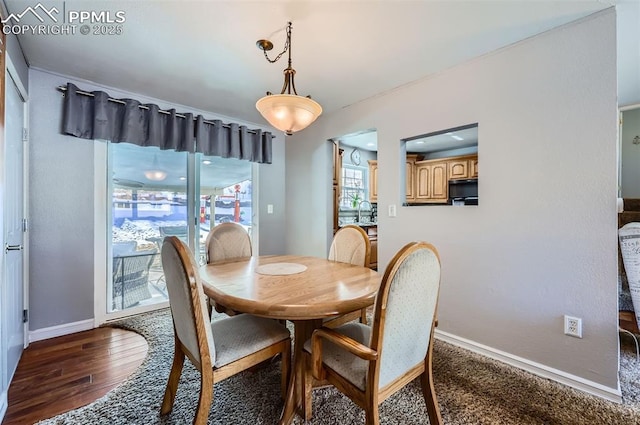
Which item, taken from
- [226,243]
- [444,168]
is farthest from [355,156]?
[226,243]

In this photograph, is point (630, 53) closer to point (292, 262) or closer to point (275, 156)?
point (292, 262)

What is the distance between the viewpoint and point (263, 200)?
391 centimetres

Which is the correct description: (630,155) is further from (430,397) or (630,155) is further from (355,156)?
(430,397)

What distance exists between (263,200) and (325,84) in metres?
1.84

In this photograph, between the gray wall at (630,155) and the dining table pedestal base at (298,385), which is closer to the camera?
the dining table pedestal base at (298,385)

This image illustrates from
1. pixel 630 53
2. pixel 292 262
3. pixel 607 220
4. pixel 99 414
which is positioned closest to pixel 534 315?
pixel 607 220

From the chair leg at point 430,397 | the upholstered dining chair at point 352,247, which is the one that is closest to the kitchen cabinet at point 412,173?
the upholstered dining chair at point 352,247

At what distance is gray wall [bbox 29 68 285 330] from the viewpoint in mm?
2363

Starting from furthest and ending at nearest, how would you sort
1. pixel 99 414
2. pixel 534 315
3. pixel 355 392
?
pixel 534 315
pixel 99 414
pixel 355 392

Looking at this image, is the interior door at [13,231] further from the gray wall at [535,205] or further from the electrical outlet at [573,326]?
the electrical outlet at [573,326]

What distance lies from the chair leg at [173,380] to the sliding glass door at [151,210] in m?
1.82

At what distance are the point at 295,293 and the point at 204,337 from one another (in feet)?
1.39

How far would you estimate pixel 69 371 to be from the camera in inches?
74.5

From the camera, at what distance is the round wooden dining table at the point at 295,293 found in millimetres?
1190
